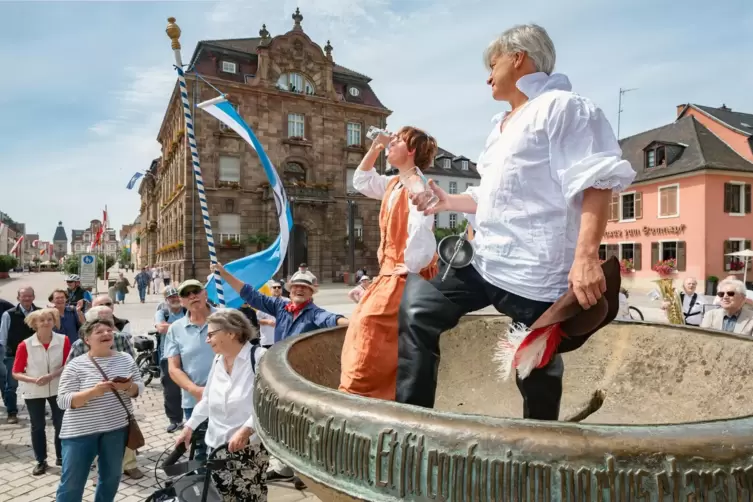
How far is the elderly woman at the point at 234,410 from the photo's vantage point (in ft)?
9.78

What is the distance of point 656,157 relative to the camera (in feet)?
92.9

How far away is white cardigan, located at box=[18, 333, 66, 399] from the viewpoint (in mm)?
4750

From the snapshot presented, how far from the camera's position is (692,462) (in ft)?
2.83

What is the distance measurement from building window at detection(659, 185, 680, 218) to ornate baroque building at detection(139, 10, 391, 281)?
16778 mm

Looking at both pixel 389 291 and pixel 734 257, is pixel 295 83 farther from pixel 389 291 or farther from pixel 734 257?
pixel 389 291

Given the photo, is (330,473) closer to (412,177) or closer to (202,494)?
(412,177)

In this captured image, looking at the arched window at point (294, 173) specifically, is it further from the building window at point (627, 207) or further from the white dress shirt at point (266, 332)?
the white dress shirt at point (266, 332)

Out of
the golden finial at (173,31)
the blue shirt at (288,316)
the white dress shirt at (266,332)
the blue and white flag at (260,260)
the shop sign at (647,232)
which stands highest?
the golden finial at (173,31)

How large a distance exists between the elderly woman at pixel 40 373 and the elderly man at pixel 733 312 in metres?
5.98

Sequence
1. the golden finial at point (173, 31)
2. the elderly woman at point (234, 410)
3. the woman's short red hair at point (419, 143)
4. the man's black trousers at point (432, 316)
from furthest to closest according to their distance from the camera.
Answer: the golden finial at point (173, 31), the elderly woman at point (234, 410), the woman's short red hair at point (419, 143), the man's black trousers at point (432, 316)

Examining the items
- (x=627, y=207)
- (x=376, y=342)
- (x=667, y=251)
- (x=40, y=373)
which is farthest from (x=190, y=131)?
(x=627, y=207)

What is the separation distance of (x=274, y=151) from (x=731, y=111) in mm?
28749

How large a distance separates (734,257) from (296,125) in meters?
25.8

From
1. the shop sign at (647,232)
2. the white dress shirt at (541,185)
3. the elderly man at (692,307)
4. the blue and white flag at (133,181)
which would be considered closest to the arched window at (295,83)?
the blue and white flag at (133,181)
